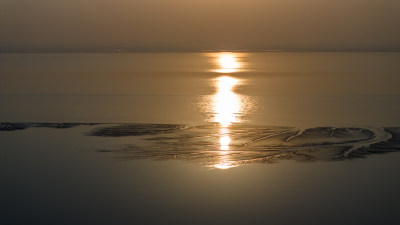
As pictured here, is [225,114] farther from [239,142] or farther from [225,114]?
[239,142]

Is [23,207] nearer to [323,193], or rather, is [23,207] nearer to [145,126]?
[323,193]

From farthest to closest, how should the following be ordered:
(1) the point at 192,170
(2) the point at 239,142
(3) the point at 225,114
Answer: (3) the point at 225,114
(2) the point at 239,142
(1) the point at 192,170

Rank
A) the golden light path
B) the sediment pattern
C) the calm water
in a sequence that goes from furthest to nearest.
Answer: the sediment pattern, the golden light path, the calm water

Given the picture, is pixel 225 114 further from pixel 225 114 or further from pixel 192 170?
pixel 192 170

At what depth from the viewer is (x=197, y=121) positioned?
10070 millimetres

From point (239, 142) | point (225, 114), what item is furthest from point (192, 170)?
point (225, 114)

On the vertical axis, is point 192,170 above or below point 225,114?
below

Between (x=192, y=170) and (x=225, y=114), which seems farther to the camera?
Result: (x=225, y=114)

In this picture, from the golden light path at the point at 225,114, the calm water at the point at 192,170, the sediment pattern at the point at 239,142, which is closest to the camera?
the calm water at the point at 192,170

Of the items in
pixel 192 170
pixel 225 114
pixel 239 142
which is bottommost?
pixel 192 170

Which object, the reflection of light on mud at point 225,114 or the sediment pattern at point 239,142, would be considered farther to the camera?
the sediment pattern at point 239,142

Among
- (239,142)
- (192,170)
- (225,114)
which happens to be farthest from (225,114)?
(192,170)

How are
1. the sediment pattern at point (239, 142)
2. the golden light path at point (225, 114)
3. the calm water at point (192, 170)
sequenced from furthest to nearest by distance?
the sediment pattern at point (239, 142) → the golden light path at point (225, 114) → the calm water at point (192, 170)

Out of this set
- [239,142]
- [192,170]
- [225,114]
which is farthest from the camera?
[225,114]
